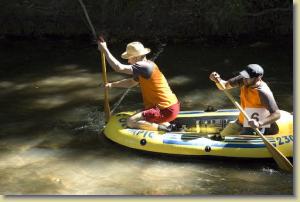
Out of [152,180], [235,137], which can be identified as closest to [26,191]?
[152,180]

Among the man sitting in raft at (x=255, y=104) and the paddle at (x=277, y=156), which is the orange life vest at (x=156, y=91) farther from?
the paddle at (x=277, y=156)

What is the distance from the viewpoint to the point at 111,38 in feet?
42.9

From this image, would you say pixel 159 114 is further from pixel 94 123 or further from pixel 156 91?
pixel 94 123

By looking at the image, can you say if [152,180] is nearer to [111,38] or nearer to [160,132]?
[160,132]

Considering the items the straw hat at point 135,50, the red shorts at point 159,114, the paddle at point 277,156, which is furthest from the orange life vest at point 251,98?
the straw hat at point 135,50

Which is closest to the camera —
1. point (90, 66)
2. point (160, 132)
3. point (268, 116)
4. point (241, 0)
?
point (268, 116)

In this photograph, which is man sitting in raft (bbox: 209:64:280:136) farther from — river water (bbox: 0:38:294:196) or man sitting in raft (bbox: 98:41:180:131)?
man sitting in raft (bbox: 98:41:180:131)

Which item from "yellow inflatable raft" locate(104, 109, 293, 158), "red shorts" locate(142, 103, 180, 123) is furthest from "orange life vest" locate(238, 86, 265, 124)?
"red shorts" locate(142, 103, 180, 123)

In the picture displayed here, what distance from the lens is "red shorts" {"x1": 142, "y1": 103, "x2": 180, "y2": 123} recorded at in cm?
714

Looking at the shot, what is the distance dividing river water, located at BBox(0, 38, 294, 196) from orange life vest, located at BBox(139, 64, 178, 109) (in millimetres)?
667

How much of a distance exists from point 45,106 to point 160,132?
2.80 m

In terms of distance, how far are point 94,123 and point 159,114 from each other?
162cm

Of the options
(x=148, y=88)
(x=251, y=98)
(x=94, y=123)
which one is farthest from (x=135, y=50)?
(x=94, y=123)

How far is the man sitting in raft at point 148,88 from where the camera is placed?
687 centimetres
